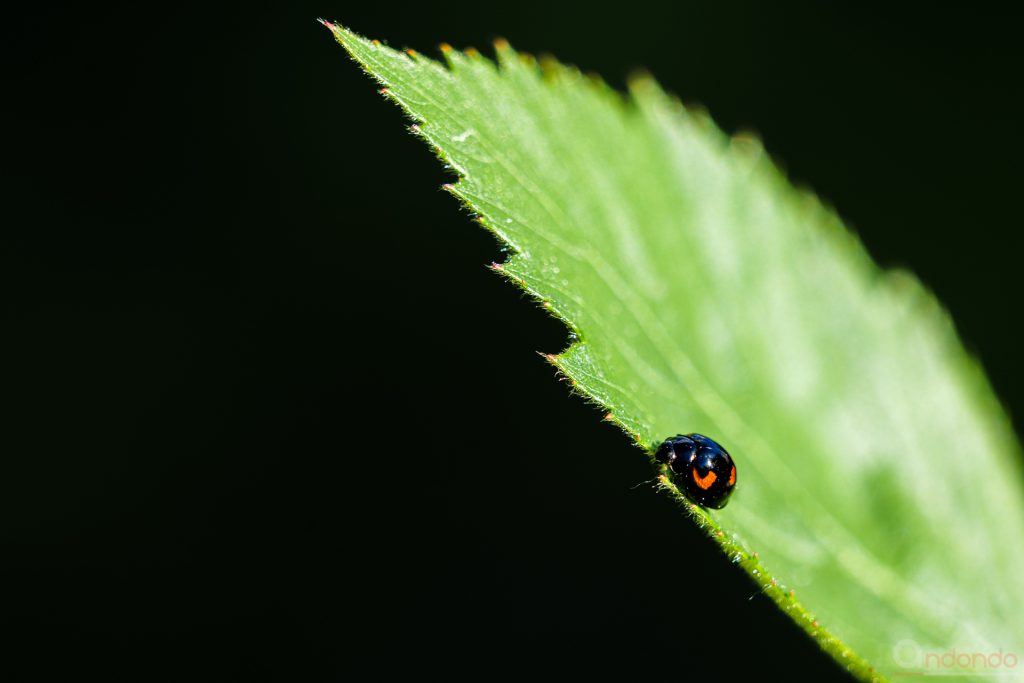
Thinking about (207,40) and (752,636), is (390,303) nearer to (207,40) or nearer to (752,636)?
(207,40)

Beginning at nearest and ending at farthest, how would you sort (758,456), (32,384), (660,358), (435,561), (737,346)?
(660,358) < (758,456) < (737,346) < (435,561) < (32,384)

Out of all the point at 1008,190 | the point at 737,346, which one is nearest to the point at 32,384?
the point at 737,346

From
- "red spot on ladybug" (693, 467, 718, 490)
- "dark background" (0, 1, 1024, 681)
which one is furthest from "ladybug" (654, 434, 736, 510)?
"dark background" (0, 1, 1024, 681)

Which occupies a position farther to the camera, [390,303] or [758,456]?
[390,303]

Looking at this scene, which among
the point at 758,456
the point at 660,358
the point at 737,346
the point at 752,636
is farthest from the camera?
the point at 752,636

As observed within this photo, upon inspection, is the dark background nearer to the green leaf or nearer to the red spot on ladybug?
the green leaf

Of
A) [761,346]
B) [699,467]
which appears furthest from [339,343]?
[699,467]

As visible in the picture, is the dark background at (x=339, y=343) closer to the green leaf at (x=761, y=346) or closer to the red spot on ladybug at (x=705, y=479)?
the green leaf at (x=761, y=346)
